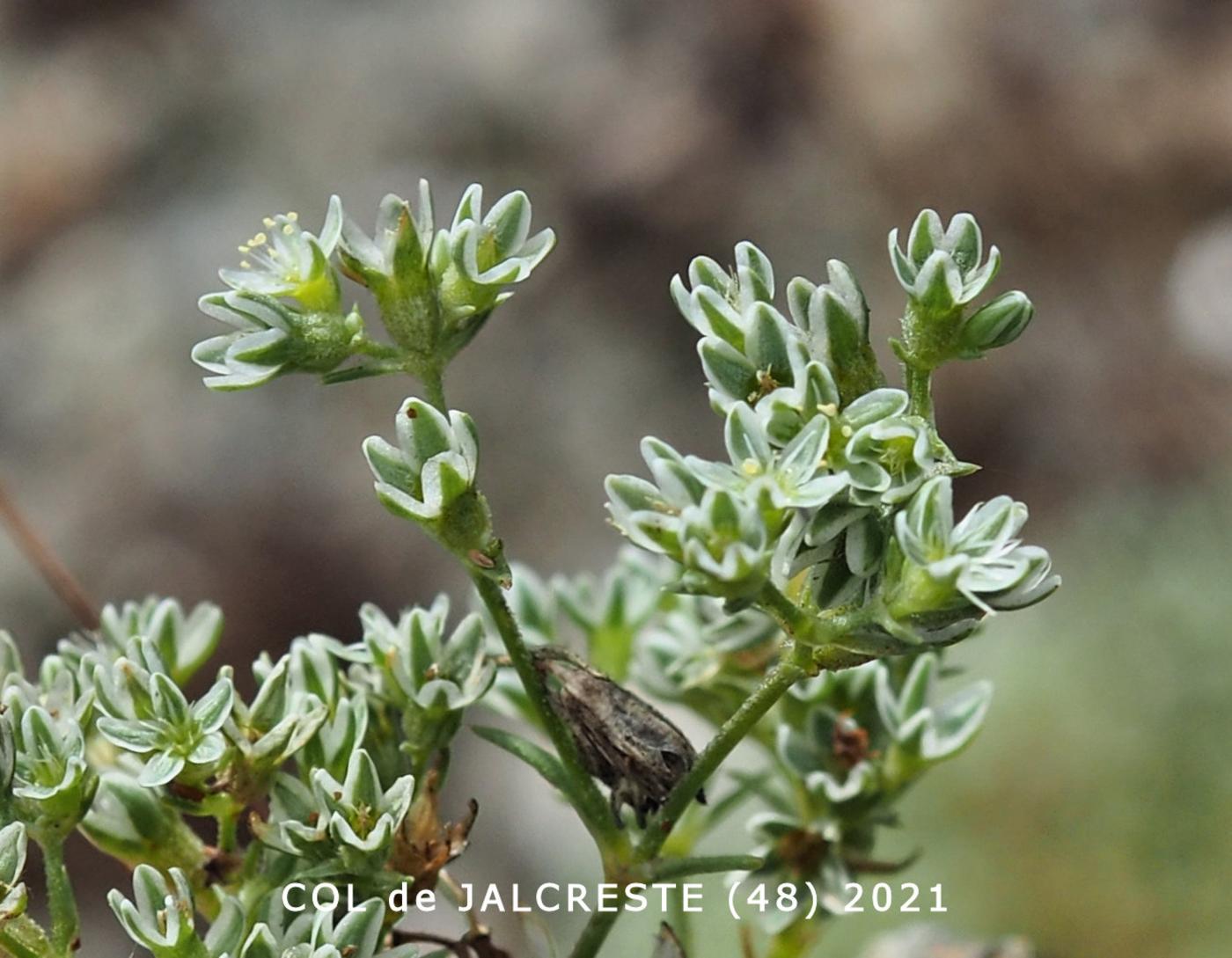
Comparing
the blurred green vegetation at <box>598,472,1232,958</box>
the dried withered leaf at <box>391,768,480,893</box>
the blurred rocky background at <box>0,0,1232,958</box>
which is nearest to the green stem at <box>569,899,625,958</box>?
the dried withered leaf at <box>391,768,480,893</box>

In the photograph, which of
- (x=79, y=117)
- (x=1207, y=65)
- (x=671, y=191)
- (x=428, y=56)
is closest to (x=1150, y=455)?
(x=1207, y=65)

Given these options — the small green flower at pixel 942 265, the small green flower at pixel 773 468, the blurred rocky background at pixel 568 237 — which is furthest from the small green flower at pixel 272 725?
the blurred rocky background at pixel 568 237

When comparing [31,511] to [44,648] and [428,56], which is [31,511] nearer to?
[44,648]

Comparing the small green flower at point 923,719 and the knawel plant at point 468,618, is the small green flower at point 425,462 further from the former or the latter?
the small green flower at point 923,719

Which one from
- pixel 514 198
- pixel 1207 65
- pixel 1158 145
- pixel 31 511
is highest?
pixel 1207 65

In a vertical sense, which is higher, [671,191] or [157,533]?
[671,191]
